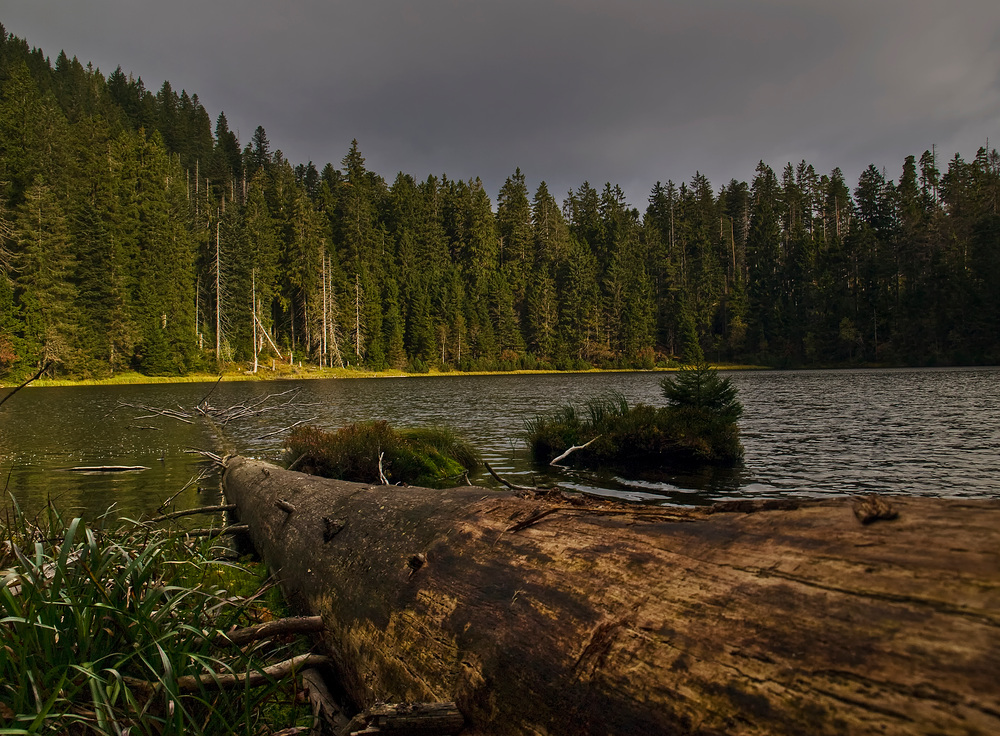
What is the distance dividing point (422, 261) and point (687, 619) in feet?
293

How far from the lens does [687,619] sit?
1.55 m

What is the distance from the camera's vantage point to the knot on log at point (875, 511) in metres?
1.46

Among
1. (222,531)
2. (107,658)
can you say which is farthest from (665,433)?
(107,658)

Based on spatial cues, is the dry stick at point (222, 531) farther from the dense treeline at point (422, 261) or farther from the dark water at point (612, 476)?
the dense treeline at point (422, 261)

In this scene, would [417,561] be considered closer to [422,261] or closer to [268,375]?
[268,375]

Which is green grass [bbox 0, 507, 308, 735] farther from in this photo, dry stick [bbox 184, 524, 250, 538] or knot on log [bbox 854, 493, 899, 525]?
knot on log [bbox 854, 493, 899, 525]

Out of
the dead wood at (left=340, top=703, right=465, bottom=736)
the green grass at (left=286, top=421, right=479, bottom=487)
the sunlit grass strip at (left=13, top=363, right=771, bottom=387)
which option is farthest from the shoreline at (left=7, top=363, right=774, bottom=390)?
the dead wood at (left=340, top=703, right=465, bottom=736)

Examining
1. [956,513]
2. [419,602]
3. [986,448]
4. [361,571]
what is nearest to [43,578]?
[361,571]

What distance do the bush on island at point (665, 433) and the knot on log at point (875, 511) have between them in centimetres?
1017

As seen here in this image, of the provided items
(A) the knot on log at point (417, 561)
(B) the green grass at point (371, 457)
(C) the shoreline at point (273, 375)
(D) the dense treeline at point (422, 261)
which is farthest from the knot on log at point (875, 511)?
(D) the dense treeline at point (422, 261)

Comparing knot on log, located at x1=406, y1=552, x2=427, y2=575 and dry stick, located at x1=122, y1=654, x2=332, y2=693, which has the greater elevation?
knot on log, located at x1=406, y1=552, x2=427, y2=575

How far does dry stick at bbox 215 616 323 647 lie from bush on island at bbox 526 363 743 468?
9.24m

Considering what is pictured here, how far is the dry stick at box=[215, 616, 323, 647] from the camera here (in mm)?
2467

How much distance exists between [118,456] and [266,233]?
210ft
